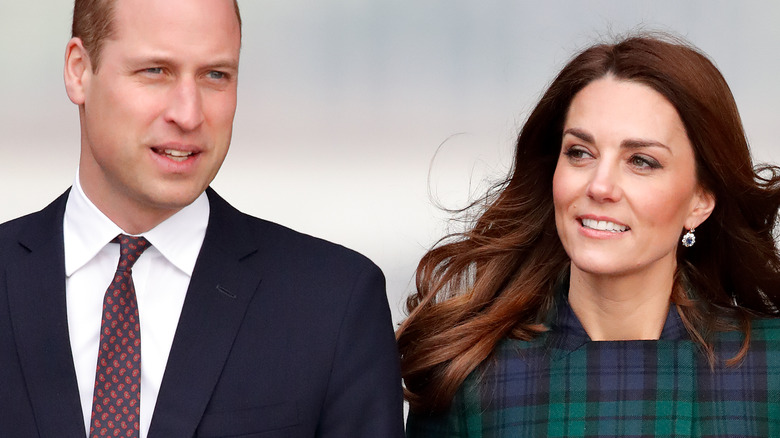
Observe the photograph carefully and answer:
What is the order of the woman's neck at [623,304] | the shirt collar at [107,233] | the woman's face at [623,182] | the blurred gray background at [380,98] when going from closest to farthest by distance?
1. the shirt collar at [107,233]
2. the woman's face at [623,182]
3. the woman's neck at [623,304]
4. the blurred gray background at [380,98]

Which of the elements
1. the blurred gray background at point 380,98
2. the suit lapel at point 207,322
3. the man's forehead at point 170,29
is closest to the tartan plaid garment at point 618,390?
the suit lapel at point 207,322

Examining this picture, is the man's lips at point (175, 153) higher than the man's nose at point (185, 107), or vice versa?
the man's nose at point (185, 107)

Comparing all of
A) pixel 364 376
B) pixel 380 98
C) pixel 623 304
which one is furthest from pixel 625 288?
pixel 380 98

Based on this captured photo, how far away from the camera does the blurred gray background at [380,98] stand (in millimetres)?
4336

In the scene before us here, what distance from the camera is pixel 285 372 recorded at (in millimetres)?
2553

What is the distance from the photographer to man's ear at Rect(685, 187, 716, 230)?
3.06 m

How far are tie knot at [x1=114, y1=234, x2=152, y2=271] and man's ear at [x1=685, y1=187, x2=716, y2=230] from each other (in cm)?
114

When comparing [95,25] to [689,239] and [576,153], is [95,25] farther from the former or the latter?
[689,239]

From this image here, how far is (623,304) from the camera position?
3.04 m

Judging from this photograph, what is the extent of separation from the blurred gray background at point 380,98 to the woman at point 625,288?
111 cm

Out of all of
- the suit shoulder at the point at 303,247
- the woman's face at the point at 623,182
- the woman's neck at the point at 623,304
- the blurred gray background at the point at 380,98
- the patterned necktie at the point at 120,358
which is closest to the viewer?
the patterned necktie at the point at 120,358

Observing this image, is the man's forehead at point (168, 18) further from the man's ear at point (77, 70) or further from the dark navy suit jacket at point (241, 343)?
the dark navy suit jacket at point (241, 343)

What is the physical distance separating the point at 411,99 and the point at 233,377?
197 centimetres

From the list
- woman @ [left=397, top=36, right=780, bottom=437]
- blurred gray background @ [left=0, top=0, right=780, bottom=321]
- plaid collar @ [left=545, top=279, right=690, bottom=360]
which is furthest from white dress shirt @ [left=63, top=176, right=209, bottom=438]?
blurred gray background @ [left=0, top=0, right=780, bottom=321]
